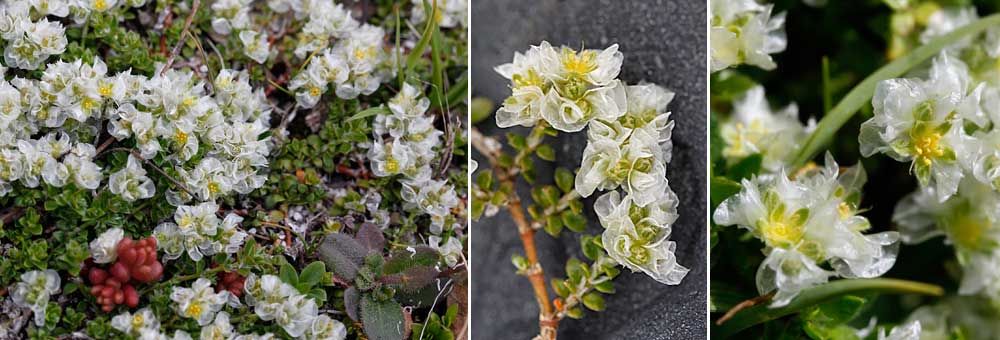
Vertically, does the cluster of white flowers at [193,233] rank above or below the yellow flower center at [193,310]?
above

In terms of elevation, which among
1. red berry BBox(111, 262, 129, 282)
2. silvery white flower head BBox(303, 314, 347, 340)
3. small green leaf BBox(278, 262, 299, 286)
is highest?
red berry BBox(111, 262, 129, 282)

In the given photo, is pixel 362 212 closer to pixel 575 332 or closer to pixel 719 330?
pixel 575 332

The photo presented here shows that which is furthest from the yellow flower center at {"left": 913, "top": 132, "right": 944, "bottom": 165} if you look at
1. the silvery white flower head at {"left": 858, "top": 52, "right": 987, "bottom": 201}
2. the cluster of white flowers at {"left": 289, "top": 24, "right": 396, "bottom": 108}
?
the cluster of white flowers at {"left": 289, "top": 24, "right": 396, "bottom": 108}

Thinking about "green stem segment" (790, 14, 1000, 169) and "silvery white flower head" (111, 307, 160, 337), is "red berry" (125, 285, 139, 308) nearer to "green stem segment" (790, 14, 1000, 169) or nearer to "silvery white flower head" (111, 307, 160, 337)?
"silvery white flower head" (111, 307, 160, 337)

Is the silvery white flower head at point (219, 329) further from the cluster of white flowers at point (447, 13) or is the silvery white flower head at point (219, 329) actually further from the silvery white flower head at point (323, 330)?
the cluster of white flowers at point (447, 13)

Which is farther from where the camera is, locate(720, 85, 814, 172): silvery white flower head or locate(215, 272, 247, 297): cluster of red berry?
locate(720, 85, 814, 172): silvery white flower head

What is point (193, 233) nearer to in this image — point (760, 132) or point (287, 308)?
point (287, 308)

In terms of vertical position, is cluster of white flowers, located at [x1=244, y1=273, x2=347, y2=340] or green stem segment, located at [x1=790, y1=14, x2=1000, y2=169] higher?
green stem segment, located at [x1=790, y1=14, x2=1000, y2=169]

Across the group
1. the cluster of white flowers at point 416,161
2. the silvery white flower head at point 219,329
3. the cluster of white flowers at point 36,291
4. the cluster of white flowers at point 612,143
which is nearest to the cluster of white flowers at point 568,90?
the cluster of white flowers at point 612,143
